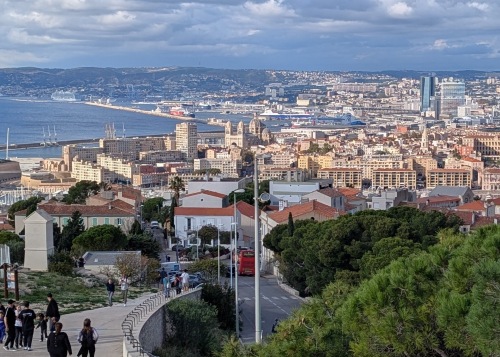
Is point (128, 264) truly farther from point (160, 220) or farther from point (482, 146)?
point (482, 146)

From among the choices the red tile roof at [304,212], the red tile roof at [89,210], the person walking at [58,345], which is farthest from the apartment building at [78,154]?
the person walking at [58,345]

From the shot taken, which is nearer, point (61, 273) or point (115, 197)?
point (61, 273)

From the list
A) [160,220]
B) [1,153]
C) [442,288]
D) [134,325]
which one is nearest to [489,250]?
[442,288]

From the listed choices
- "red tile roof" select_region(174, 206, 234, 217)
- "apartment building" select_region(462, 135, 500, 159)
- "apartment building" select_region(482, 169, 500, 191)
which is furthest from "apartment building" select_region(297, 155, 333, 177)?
"red tile roof" select_region(174, 206, 234, 217)

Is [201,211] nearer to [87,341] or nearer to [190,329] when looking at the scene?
[190,329]

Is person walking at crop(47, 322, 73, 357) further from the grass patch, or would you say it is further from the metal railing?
the grass patch

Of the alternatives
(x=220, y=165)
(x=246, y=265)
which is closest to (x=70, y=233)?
(x=246, y=265)
